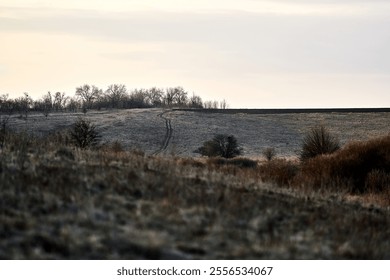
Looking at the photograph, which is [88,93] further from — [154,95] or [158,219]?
[158,219]

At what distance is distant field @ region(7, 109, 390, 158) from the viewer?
221 ft

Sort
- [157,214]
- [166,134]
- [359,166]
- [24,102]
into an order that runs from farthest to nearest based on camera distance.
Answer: [24,102], [166,134], [359,166], [157,214]

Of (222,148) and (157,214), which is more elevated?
(157,214)

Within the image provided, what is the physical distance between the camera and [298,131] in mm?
78062

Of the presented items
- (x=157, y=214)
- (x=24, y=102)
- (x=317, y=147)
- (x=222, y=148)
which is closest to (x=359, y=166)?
(x=317, y=147)

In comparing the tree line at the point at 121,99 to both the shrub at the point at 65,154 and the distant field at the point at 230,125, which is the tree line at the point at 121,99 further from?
the shrub at the point at 65,154

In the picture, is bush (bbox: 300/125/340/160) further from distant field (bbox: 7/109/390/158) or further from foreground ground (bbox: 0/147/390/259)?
foreground ground (bbox: 0/147/390/259)

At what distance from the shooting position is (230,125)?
262 feet

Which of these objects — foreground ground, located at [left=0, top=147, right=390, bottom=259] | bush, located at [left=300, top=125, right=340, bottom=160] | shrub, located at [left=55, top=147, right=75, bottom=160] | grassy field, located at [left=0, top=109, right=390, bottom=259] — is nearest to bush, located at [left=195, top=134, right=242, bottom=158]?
bush, located at [left=300, top=125, right=340, bottom=160]

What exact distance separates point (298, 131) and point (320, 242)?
2697 inches

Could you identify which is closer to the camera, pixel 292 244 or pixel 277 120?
pixel 292 244

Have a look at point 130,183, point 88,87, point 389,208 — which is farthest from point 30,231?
point 88,87

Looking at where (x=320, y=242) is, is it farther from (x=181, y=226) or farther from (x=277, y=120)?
(x=277, y=120)

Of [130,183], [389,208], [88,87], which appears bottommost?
[389,208]
